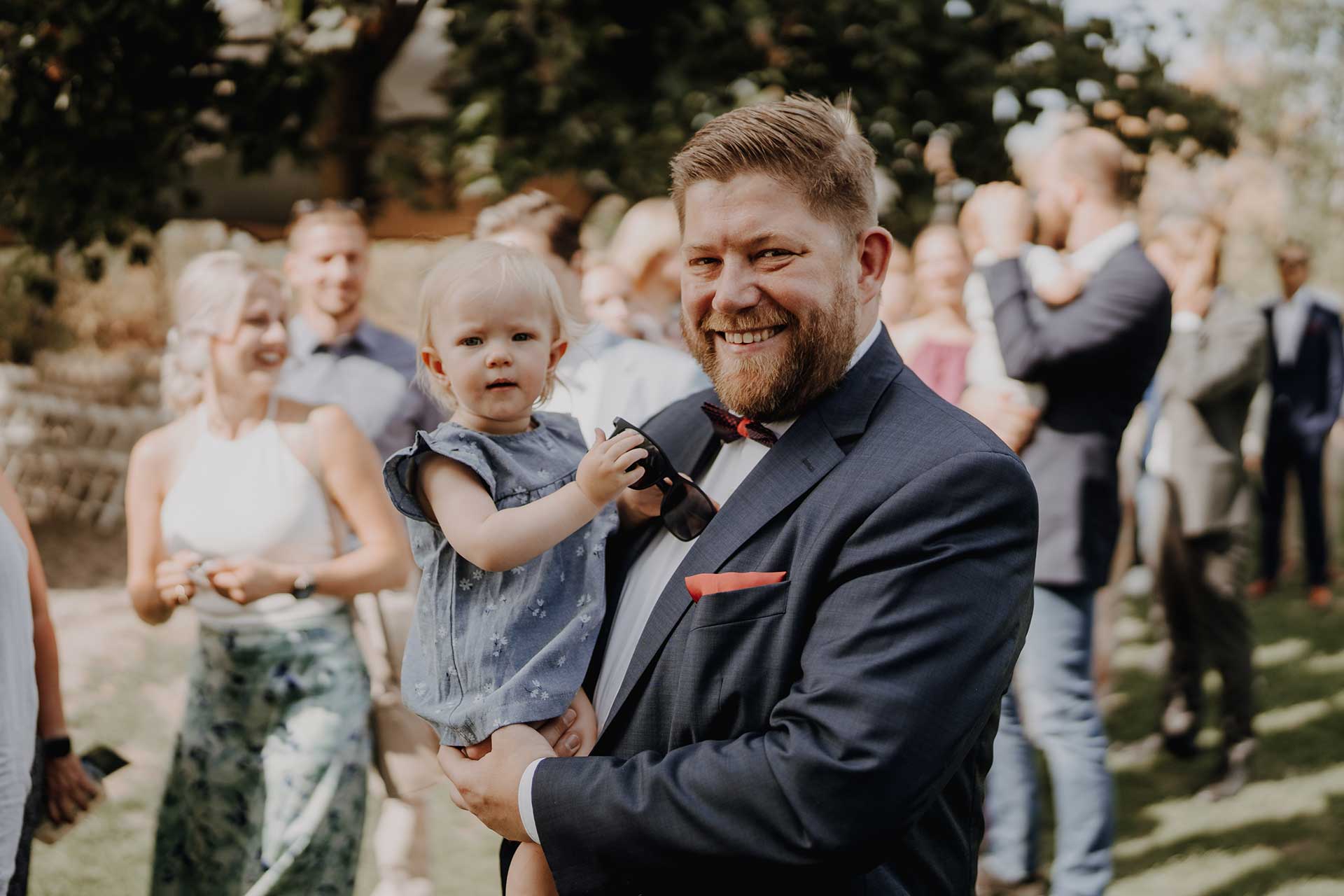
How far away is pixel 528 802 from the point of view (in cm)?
177

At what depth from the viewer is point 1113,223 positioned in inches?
163

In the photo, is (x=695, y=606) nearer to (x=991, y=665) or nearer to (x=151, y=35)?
(x=991, y=665)

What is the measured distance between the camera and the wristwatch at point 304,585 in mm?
3104

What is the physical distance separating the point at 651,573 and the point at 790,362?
431 mm

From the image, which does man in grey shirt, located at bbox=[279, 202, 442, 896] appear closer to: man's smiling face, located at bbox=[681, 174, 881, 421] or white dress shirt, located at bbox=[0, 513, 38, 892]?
white dress shirt, located at bbox=[0, 513, 38, 892]

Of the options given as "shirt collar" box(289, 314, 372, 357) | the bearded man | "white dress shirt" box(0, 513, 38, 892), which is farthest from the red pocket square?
"shirt collar" box(289, 314, 372, 357)

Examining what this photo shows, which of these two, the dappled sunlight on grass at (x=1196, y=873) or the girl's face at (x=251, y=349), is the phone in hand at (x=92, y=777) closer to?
the girl's face at (x=251, y=349)

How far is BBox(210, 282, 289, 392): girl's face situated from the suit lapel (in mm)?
1737

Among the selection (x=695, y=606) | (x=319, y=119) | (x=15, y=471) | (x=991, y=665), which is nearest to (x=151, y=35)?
(x=319, y=119)

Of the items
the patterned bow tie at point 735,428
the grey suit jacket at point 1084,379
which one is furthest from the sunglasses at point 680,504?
the grey suit jacket at point 1084,379

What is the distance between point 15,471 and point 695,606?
1155 cm

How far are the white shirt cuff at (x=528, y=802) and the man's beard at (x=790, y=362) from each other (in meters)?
0.66

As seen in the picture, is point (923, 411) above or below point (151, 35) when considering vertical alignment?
above

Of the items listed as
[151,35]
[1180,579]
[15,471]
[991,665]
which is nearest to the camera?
[991,665]
